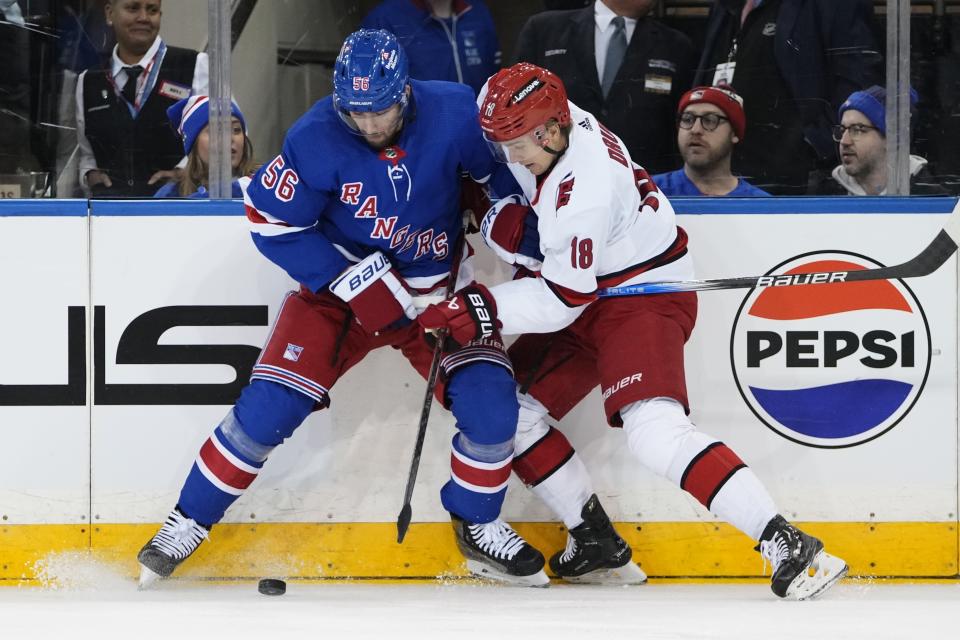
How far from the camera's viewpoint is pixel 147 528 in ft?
10.2

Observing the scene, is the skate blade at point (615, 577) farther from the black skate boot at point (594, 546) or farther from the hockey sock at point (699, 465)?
the hockey sock at point (699, 465)

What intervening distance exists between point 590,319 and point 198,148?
1049 millimetres

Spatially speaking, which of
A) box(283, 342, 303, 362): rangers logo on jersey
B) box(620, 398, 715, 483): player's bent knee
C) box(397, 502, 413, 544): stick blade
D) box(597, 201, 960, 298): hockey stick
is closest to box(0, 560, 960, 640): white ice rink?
box(397, 502, 413, 544): stick blade

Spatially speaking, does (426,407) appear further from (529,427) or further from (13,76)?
(13,76)

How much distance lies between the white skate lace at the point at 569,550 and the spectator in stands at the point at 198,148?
1.19m

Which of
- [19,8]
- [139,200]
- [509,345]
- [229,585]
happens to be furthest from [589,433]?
[19,8]

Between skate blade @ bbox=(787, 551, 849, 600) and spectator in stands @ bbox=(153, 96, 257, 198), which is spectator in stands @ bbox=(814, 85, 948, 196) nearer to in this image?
skate blade @ bbox=(787, 551, 849, 600)

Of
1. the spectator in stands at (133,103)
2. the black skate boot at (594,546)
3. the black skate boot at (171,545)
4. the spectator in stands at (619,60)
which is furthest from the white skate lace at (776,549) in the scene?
the spectator in stands at (133,103)

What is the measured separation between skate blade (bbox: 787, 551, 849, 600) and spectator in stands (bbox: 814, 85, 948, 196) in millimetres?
953

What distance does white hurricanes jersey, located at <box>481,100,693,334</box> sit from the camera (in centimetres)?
265

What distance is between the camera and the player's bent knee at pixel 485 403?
2812 mm

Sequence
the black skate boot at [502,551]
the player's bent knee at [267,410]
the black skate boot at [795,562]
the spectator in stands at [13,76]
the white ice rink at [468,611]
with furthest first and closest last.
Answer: the spectator in stands at [13,76] < the black skate boot at [502,551] < the player's bent knee at [267,410] < the black skate boot at [795,562] < the white ice rink at [468,611]

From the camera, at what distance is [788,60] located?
3.07 metres

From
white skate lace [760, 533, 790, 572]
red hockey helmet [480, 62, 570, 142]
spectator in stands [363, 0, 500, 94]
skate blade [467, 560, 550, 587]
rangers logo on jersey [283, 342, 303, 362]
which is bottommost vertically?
skate blade [467, 560, 550, 587]
